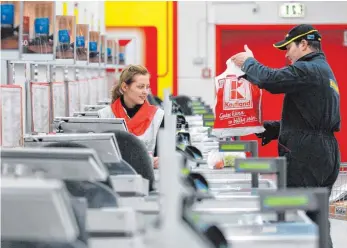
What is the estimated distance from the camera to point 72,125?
15.6 ft

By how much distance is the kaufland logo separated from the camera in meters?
5.23

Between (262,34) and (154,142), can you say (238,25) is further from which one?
(154,142)

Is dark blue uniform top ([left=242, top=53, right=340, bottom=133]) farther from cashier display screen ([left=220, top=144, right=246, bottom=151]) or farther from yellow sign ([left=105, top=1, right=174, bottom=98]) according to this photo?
yellow sign ([left=105, top=1, right=174, bottom=98])

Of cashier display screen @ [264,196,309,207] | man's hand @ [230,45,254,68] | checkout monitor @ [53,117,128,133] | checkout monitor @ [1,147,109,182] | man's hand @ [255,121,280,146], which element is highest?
man's hand @ [230,45,254,68]

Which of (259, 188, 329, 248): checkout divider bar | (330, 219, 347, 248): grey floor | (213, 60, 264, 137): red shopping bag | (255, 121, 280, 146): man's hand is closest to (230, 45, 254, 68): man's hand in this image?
(213, 60, 264, 137): red shopping bag

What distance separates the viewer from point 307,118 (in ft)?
15.6

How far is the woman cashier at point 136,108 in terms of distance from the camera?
5609 mm

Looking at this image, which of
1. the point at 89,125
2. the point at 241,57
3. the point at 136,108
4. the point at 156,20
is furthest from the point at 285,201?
the point at 156,20

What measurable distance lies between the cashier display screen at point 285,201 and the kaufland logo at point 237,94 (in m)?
2.93

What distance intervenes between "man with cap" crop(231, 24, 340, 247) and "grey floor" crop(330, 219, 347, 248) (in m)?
2.06

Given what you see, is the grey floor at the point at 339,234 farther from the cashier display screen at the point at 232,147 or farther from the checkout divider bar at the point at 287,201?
the checkout divider bar at the point at 287,201

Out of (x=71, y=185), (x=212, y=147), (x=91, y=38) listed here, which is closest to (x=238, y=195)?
(x=71, y=185)

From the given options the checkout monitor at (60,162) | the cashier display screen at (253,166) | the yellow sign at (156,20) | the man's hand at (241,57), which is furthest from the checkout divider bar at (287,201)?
the yellow sign at (156,20)

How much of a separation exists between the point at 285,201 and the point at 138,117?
342cm
